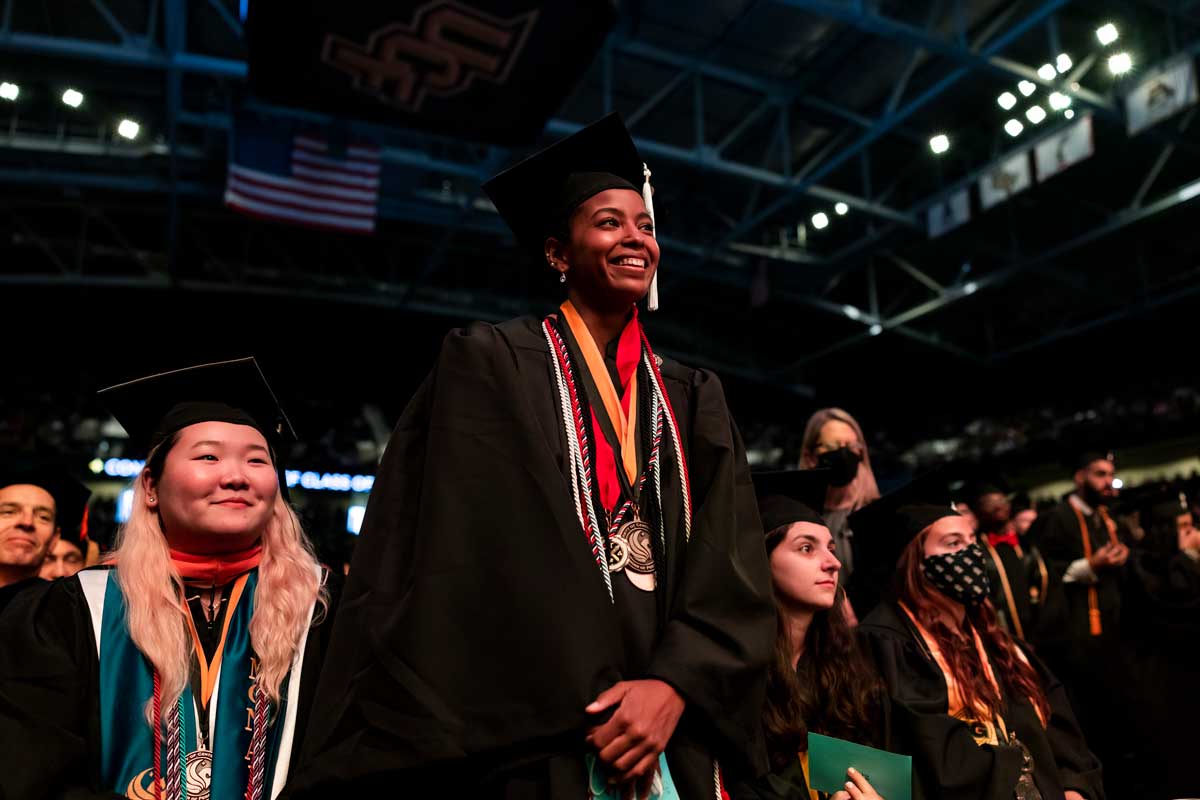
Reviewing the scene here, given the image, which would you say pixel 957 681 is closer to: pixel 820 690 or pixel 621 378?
pixel 820 690

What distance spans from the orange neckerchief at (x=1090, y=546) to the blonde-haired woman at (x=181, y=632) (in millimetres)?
6041

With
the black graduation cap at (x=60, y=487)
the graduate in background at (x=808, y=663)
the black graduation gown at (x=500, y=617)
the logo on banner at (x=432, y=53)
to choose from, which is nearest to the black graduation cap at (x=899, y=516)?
the graduate in background at (x=808, y=663)

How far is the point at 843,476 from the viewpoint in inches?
171

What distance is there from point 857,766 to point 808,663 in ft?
2.43

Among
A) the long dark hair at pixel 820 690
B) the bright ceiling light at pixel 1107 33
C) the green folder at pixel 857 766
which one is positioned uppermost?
the bright ceiling light at pixel 1107 33

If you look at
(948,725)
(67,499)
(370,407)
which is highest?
(370,407)

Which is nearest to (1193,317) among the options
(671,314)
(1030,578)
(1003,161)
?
(1003,161)

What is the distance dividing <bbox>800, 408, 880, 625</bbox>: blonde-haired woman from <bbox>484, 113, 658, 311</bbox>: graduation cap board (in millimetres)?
2004

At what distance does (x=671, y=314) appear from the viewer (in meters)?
20.1

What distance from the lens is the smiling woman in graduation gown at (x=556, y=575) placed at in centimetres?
174

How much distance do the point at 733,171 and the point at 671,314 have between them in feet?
25.3

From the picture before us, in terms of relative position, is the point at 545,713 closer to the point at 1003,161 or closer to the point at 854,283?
the point at 1003,161

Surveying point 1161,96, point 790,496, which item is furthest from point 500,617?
point 1161,96

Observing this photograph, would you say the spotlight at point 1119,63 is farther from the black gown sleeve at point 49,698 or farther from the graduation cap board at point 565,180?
the black gown sleeve at point 49,698
